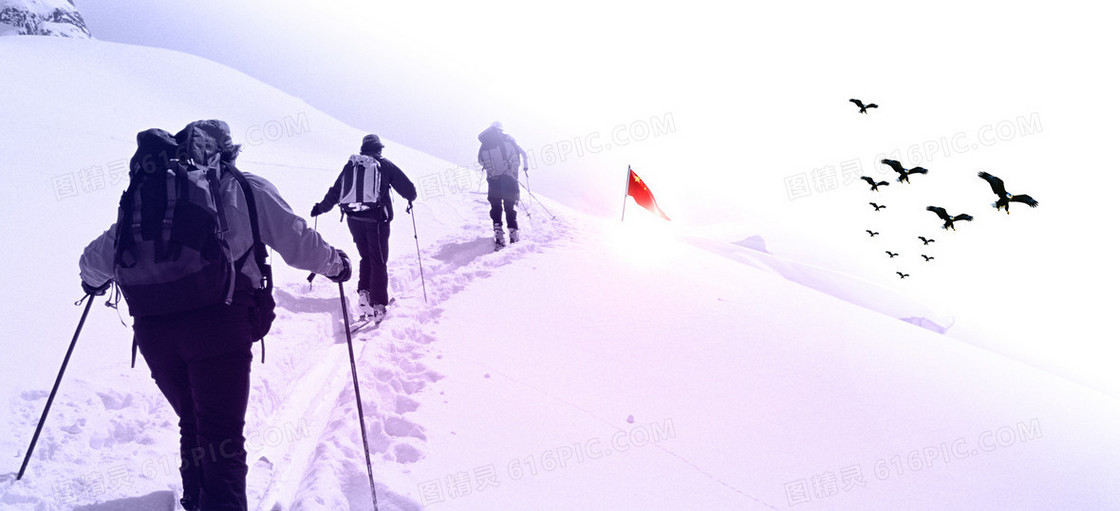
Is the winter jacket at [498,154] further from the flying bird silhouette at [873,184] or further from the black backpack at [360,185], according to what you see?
the flying bird silhouette at [873,184]

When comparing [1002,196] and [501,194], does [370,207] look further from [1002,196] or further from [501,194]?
[1002,196]

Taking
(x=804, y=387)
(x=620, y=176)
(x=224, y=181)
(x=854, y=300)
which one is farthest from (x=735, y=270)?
(x=620, y=176)

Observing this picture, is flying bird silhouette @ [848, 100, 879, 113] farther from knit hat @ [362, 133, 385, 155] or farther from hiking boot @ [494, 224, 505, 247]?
knit hat @ [362, 133, 385, 155]

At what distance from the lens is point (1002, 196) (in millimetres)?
5512

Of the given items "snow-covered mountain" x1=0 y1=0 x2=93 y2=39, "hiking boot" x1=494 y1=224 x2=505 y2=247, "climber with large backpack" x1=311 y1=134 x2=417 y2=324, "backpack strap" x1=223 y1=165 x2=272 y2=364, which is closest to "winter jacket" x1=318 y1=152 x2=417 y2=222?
"climber with large backpack" x1=311 y1=134 x2=417 y2=324

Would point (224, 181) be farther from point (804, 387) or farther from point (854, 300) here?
point (854, 300)

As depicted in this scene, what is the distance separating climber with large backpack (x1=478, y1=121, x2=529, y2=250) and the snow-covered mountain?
112 feet

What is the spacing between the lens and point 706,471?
3938 millimetres

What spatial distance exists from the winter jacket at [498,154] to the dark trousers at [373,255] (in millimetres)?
3455

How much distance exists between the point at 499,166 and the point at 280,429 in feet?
21.4

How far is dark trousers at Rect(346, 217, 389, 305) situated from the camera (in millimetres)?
6402

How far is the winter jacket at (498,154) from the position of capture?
955 cm

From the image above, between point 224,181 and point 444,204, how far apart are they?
10.4m

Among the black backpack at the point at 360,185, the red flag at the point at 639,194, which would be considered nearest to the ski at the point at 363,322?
the black backpack at the point at 360,185
